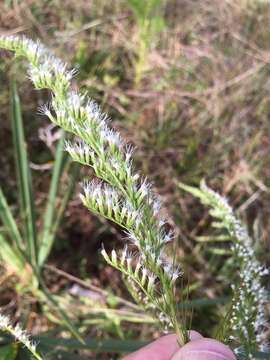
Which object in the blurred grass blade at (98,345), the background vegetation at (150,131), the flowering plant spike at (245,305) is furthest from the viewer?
the background vegetation at (150,131)

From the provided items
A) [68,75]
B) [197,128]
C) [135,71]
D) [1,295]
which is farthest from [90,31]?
[68,75]

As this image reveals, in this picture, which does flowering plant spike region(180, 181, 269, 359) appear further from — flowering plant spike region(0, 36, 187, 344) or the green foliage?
the green foliage

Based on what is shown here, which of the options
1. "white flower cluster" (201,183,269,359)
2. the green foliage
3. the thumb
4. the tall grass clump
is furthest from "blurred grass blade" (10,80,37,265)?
the thumb

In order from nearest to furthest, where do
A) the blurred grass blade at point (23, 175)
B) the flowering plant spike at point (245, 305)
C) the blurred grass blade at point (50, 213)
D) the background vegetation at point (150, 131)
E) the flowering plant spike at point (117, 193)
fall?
the flowering plant spike at point (117, 193)
the flowering plant spike at point (245, 305)
the blurred grass blade at point (23, 175)
the blurred grass blade at point (50, 213)
the background vegetation at point (150, 131)

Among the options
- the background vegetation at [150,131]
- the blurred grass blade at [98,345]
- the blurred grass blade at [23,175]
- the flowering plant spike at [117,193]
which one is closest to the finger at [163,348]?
the flowering plant spike at [117,193]

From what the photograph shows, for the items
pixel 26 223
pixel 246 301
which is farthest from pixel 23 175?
pixel 246 301

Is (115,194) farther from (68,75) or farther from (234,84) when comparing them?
(234,84)

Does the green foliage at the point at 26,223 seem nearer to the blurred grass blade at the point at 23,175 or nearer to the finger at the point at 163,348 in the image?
the blurred grass blade at the point at 23,175
